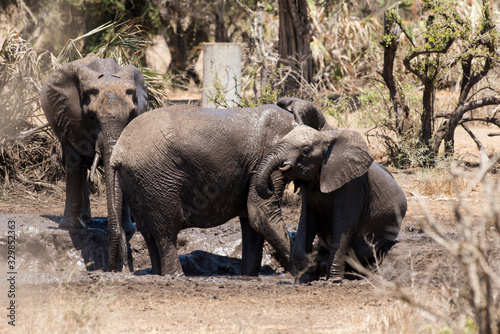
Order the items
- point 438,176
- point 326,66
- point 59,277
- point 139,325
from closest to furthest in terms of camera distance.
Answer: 1. point 139,325
2. point 59,277
3. point 438,176
4. point 326,66

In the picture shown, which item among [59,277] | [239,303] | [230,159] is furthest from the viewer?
[59,277]

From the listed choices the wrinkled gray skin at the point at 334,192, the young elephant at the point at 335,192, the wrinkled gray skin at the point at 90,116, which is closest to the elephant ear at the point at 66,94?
the wrinkled gray skin at the point at 90,116

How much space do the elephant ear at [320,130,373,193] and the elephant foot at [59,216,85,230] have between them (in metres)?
3.29

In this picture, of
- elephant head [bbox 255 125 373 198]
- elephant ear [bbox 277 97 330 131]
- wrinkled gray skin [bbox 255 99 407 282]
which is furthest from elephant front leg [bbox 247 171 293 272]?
elephant ear [bbox 277 97 330 131]

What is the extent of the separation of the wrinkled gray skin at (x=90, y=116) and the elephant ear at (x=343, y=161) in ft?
7.16

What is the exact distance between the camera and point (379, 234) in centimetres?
713

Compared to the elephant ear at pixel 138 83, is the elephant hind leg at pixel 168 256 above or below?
below

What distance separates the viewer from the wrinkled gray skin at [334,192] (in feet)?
20.4

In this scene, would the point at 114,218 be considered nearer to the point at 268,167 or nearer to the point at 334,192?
the point at 268,167

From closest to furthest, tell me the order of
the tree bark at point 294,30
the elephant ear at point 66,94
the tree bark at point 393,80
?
1. the elephant ear at point 66,94
2. the tree bark at point 393,80
3. the tree bark at point 294,30

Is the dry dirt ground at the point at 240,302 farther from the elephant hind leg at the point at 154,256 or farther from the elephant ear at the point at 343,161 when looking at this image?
the elephant ear at the point at 343,161

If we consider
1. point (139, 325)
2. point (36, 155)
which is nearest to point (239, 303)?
point (139, 325)

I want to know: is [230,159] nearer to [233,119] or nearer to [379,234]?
[233,119]

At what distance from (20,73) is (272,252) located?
18.0 feet
